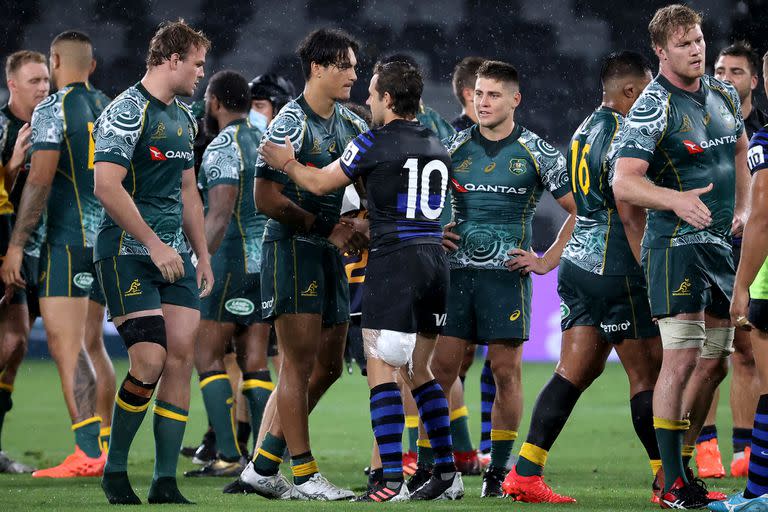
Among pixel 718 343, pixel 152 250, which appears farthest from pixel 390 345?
pixel 718 343

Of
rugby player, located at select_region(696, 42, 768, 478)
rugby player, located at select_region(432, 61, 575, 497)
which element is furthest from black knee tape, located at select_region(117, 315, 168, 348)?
rugby player, located at select_region(696, 42, 768, 478)

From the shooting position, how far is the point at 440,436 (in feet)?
17.2

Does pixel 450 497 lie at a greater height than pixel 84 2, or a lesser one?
lesser

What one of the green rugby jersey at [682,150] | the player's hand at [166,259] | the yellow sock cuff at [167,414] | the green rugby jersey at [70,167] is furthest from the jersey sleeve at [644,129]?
the green rugby jersey at [70,167]

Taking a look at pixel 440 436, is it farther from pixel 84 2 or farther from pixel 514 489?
pixel 84 2

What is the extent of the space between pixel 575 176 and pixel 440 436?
4.63 ft

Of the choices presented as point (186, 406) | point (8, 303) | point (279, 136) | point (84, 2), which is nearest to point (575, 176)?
point (279, 136)

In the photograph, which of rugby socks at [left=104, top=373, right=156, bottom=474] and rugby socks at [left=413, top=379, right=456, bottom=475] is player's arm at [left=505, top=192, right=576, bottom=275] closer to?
rugby socks at [left=413, top=379, right=456, bottom=475]

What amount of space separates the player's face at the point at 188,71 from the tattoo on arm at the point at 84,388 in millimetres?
2210

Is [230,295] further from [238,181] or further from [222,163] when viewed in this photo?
[222,163]

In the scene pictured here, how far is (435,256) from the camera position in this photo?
205 inches

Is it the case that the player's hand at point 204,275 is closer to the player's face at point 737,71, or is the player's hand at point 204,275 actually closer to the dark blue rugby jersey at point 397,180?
the dark blue rugby jersey at point 397,180

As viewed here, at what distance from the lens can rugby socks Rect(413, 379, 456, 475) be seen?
5258 millimetres

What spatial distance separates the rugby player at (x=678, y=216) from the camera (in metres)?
4.88
